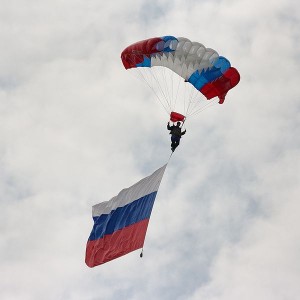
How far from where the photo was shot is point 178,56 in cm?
6378

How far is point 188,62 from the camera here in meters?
63.8

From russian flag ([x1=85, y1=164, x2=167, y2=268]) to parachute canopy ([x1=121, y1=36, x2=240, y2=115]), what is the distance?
3.91 metres

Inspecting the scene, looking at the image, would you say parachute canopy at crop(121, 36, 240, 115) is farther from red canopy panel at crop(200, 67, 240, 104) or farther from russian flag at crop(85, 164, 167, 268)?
russian flag at crop(85, 164, 167, 268)

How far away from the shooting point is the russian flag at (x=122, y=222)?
62.7 metres

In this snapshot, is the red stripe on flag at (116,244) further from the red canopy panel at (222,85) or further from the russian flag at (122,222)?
the red canopy panel at (222,85)

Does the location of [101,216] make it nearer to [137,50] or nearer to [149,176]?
A: [149,176]

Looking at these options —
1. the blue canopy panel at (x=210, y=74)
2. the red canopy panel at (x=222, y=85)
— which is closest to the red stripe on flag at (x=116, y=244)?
the red canopy panel at (x=222, y=85)

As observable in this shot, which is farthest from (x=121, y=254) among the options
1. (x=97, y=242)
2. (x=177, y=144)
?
(x=177, y=144)

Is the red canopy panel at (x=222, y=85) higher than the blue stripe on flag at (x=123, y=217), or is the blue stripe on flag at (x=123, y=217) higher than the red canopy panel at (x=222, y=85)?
the red canopy panel at (x=222, y=85)

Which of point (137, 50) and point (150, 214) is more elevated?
point (137, 50)

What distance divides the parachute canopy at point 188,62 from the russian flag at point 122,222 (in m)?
3.91

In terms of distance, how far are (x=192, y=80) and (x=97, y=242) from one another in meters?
7.66

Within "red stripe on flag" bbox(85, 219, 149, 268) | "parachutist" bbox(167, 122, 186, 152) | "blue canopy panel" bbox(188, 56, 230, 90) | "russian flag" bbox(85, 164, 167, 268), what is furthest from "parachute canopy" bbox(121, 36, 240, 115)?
"red stripe on flag" bbox(85, 219, 149, 268)

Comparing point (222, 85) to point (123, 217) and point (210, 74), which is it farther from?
point (123, 217)
